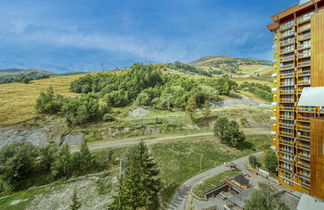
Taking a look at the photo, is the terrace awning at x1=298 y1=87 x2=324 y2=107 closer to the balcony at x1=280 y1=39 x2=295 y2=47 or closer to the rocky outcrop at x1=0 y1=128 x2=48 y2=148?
the balcony at x1=280 y1=39 x2=295 y2=47

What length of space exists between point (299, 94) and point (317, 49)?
6.28m

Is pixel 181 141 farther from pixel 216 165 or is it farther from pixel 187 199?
pixel 187 199

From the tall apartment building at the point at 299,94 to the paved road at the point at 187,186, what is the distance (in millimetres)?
9621

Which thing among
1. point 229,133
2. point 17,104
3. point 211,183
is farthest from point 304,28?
point 17,104

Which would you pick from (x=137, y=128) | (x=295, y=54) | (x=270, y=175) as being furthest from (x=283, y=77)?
(x=137, y=128)

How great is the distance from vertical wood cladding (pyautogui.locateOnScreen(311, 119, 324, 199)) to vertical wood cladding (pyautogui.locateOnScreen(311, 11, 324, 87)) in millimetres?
5211

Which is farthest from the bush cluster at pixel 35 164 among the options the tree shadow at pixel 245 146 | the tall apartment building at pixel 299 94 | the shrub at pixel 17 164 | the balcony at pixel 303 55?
the balcony at pixel 303 55

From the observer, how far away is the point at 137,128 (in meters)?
52.4

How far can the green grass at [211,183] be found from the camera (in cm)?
2396

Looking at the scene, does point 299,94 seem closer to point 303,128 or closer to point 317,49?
point 303,128

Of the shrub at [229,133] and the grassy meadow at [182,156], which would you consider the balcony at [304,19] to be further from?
the grassy meadow at [182,156]

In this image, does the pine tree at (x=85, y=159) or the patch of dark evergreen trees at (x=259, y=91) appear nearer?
the pine tree at (x=85, y=159)

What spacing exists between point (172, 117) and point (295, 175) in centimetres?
4288

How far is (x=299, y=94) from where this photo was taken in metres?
22.1
